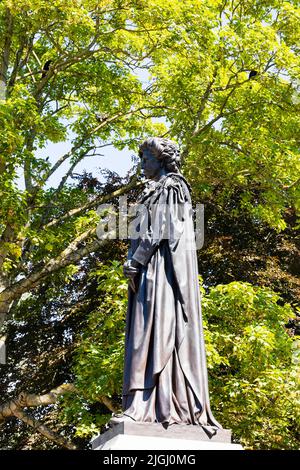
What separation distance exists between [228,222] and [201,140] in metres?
4.03

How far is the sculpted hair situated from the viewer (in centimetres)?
657

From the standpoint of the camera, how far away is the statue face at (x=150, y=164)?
663 centimetres

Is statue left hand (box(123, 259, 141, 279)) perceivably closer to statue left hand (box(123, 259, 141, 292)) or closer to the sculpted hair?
statue left hand (box(123, 259, 141, 292))

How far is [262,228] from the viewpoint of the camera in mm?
20688

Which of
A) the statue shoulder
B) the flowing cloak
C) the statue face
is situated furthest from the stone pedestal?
the statue face

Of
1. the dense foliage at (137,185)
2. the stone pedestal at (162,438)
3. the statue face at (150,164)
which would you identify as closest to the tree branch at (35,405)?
the dense foliage at (137,185)

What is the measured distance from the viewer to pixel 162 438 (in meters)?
5.30

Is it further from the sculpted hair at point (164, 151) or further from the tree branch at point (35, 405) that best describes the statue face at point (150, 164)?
the tree branch at point (35, 405)

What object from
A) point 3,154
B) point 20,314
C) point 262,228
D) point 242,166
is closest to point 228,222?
point 262,228

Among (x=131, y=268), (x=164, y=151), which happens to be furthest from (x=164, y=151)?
(x=131, y=268)

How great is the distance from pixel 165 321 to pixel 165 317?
0.11 ft

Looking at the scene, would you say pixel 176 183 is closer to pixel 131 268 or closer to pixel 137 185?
pixel 131 268
